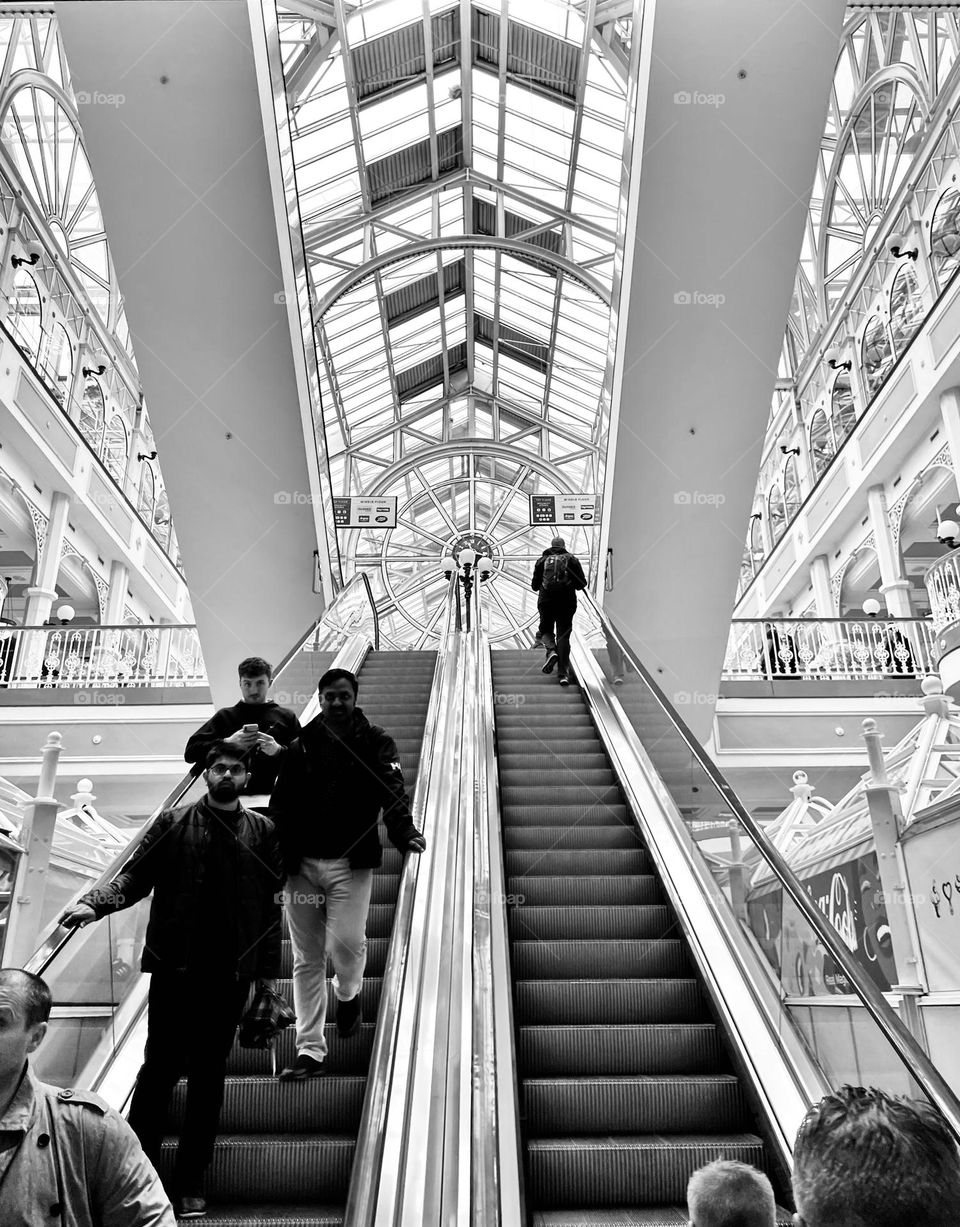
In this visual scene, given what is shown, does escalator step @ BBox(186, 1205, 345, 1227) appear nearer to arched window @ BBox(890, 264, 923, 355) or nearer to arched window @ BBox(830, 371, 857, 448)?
arched window @ BBox(890, 264, 923, 355)

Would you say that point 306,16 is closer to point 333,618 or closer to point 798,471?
point 333,618

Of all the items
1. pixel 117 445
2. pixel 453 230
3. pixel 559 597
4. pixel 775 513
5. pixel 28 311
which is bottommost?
pixel 559 597

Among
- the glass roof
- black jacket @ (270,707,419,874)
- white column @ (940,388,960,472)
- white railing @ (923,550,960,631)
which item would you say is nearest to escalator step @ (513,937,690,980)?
black jacket @ (270,707,419,874)

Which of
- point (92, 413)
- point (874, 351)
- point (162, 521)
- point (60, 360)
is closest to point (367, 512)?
point (60, 360)

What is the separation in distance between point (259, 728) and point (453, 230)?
1979cm

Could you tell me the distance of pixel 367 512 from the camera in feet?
41.7

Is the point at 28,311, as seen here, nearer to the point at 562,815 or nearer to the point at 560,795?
the point at 560,795

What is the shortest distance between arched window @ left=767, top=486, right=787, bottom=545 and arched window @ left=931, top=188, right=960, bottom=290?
36.8 feet

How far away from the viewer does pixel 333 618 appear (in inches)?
356

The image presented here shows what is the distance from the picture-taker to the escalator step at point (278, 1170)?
2.90m

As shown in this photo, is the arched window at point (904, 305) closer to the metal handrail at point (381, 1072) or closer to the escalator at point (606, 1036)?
the escalator at point (606, 1036)

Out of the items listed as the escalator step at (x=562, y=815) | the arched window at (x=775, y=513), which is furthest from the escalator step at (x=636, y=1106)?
the arched window at (x=775, y=513)

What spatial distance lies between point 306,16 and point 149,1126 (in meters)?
15.4

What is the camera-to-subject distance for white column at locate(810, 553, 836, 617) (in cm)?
2306
